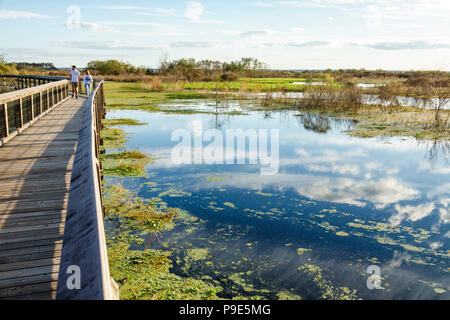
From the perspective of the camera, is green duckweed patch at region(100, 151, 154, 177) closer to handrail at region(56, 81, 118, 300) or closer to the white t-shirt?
handrail at region(56, 81, 118, 300)

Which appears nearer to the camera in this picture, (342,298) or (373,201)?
(342,298)

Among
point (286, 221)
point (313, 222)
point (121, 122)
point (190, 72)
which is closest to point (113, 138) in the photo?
point (121, 122)

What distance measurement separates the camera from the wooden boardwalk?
3168mm

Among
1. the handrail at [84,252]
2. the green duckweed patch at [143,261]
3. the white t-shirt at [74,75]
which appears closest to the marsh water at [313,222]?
the green duckweed patch at [143,261]

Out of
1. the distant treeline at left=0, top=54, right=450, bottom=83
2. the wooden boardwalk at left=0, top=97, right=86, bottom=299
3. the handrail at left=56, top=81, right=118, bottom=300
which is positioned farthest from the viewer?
the distant treeline at left=0, top=54, right=450, bottom=83

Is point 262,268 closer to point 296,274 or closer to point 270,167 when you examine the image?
point 296,274

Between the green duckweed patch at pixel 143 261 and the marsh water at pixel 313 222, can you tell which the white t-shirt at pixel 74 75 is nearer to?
the marsh water at pixel 313 222

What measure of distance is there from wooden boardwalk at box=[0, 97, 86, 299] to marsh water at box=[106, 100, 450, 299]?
62.9 inches

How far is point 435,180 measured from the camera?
9.90 metres

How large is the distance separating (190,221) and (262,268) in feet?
6.50

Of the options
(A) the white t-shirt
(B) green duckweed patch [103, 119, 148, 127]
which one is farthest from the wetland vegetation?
(A) the white t-shirt

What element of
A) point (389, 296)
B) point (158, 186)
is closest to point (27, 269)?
point (389, 296)

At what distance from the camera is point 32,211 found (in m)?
4.58

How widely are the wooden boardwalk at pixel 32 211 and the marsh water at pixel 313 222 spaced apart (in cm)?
160
